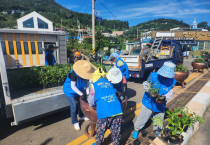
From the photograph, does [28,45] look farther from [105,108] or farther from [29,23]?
[105,108]

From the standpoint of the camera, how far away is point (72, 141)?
2889mm

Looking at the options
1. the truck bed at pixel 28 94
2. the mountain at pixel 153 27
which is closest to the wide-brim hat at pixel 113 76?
the truck bed at pixel 28 94

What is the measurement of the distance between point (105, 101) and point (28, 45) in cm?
968

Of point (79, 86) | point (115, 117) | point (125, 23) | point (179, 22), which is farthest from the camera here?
point (125, 23)

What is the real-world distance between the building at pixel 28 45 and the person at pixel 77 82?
6.84 metres

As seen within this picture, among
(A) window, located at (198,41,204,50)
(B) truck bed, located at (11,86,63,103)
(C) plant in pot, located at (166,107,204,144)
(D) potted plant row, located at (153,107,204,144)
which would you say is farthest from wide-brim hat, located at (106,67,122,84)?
(A) window, located at (198,41,204,50)

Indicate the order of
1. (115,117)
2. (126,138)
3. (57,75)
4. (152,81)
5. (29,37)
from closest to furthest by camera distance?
(115,117)
(152,81)
(126,138)
(57,75)
(29,37)

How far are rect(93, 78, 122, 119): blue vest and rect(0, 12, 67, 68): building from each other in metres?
7.97

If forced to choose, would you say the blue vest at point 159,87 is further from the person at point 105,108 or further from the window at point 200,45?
the window at point 200,45

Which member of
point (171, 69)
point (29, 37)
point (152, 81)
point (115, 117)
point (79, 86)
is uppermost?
point (29, 37)

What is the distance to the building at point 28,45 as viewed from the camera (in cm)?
917

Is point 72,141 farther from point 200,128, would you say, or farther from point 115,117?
point 200,128

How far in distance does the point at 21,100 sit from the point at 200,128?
4.35 m

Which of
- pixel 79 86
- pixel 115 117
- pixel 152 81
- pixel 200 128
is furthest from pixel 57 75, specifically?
pixel 200 128
